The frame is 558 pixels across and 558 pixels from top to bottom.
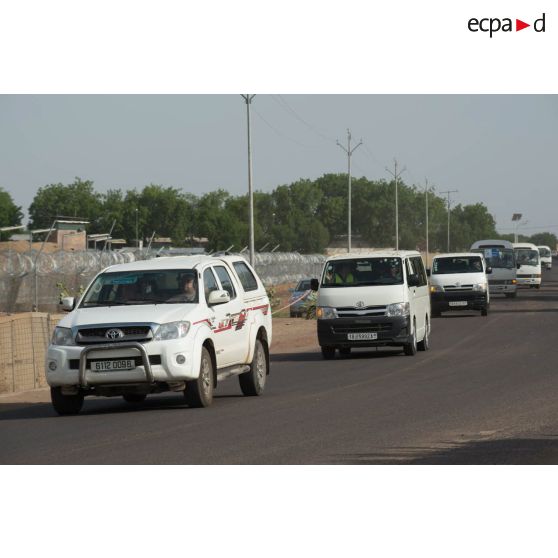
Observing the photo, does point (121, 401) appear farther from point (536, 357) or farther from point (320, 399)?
point (536, 357)

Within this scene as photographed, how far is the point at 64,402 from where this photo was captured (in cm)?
1507

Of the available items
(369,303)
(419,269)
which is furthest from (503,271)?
(369,303)

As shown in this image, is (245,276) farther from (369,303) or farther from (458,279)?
(458,279)

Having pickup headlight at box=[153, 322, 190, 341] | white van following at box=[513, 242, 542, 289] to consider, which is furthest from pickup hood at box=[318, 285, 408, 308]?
white van following at box=[513, 242, 542, 289]

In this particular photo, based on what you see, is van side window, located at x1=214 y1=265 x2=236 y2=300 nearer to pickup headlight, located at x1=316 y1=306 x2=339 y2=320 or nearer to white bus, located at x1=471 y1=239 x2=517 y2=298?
pickup headlight, located at x1=316 y1=306 x2=339 y2=320

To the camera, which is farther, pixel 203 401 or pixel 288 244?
pixel 288 244

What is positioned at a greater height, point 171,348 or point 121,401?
point 171,348

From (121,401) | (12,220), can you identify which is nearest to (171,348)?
(121,401)

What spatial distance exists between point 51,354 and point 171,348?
4.96ft

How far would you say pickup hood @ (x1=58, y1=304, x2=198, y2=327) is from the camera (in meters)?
14.6

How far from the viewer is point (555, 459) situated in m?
9.69

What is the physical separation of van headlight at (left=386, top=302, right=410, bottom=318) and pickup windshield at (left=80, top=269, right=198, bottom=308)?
8.84 meters

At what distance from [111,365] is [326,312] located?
10514 mm

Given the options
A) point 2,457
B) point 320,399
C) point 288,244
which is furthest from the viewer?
point 288,244
